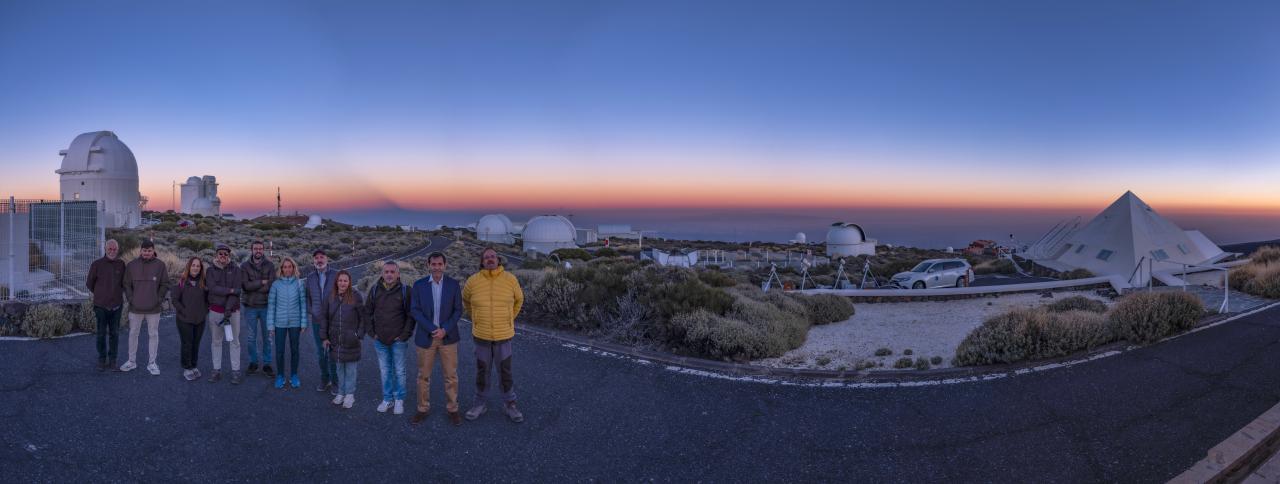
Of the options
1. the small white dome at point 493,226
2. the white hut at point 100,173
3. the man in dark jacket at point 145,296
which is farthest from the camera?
the small white dome at point 493,226

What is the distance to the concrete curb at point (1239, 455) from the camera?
379 centimetres

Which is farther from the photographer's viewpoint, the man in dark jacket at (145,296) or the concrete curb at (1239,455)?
the man in dark jacket at (145,296)

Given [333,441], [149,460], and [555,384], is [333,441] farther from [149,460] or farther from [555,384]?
[555,384]

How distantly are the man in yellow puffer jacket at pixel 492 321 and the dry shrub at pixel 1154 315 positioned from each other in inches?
301

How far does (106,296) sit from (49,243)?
807 cm

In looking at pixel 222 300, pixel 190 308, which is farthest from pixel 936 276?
pixel 190 308

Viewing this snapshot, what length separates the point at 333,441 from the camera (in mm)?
4754

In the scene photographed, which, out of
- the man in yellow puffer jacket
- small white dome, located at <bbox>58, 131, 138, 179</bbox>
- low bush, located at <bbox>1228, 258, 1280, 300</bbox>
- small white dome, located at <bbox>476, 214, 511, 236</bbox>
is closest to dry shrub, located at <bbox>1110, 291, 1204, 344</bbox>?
low bush, located at <bbox>1228, 258, 1280, 300</bbox>

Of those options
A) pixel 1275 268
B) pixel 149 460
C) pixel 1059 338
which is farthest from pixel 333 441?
pixel 1275 268

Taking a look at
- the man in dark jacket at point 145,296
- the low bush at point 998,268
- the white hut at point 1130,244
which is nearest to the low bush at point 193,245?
the man in dark jacket at point 145,296

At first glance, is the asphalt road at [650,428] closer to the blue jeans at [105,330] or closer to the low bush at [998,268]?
the blue jeans at [105,330]

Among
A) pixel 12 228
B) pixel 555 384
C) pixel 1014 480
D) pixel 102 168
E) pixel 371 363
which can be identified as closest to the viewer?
pixel 1014 480

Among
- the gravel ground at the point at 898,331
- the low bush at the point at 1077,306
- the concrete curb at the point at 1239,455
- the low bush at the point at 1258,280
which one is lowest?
the gravel ground at the point at 898,331

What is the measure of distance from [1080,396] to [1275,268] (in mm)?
11696
